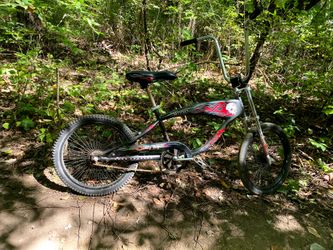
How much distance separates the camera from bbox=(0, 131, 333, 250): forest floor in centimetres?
212

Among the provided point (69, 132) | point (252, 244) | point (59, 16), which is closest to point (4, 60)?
point (59, 16)

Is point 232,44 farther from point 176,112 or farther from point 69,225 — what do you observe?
point 69,225

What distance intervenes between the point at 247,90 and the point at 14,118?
2.93 meters

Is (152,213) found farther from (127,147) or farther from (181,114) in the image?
(181,114)

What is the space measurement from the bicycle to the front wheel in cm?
1

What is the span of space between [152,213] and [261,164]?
4.75ft

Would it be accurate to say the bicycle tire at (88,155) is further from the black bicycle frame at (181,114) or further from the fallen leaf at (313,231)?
the fallen leaf at (313,231)

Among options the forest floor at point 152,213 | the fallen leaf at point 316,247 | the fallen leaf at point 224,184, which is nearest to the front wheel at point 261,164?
the forest floor at point 152,213

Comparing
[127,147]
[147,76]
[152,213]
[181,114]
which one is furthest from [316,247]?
[147,76]

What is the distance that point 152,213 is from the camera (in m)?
2.44

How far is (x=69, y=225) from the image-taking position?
2170 millimetres

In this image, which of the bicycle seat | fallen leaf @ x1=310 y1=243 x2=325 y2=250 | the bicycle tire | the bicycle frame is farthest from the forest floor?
the bicycle seat

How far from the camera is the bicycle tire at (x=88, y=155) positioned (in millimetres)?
2340

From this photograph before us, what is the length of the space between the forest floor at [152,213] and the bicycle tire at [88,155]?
0.47 ft
